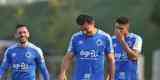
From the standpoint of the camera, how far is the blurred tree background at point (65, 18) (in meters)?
48.4

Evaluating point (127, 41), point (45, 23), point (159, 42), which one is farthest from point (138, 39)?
point (45, 23)

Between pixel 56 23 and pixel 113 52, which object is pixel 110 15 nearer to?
pixel 56 23

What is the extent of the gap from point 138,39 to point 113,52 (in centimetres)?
118

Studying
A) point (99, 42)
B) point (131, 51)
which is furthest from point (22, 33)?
point (131, 51)

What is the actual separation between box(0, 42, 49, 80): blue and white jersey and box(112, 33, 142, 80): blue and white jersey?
54.8 inches

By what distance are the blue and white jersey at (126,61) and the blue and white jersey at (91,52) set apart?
4.17 feet

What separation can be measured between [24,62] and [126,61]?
76.6 inches

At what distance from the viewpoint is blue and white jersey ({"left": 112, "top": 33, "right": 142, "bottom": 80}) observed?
16266 millimetres

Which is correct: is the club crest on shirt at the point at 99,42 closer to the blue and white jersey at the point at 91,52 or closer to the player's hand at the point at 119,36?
the blue and white jersey at the point at 91,52

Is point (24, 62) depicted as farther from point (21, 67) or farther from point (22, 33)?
point (22, 33)

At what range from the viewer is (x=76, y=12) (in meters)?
50.7

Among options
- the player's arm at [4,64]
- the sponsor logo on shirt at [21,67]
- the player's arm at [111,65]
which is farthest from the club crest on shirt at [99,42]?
the player's arm at [4,64]

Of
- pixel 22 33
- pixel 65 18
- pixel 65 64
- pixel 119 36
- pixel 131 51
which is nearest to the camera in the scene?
pixel 65 64

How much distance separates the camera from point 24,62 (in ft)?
52.9
